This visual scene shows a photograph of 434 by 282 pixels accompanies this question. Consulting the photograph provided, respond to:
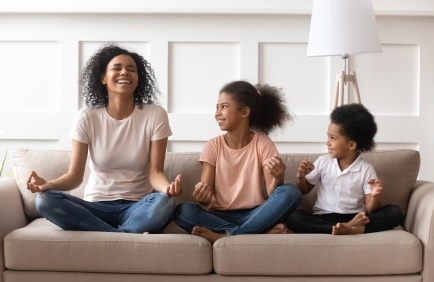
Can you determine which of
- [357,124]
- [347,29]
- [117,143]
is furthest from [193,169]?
[347,29]

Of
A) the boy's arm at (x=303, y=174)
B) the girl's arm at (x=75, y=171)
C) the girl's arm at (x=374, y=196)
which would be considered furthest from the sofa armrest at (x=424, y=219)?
the girl's arm at (x=75, y=171)

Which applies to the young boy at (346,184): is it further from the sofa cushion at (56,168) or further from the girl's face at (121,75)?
the girl's face at (121,75)

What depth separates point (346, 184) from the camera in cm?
300

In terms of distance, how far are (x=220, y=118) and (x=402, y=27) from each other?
4.99 ft

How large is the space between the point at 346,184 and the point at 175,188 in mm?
662

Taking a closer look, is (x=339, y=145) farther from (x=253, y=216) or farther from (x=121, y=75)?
(x=121, y=75)

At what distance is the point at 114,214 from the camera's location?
9.70 ft

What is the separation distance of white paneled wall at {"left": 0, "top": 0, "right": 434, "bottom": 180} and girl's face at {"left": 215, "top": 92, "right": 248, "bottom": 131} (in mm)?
1059

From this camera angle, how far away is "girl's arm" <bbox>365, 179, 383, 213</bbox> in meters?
2.87

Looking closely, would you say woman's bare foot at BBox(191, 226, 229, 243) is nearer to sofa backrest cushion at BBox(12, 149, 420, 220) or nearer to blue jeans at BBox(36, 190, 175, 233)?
blue jeans at BBox(36, 190, 175, 233)

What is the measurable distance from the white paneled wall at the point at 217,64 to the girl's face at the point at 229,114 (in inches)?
41.7

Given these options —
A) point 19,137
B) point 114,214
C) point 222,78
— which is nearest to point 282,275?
point 114,214

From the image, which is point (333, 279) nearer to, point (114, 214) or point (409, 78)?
point (114, 214)

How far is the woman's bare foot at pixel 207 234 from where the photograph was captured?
110 inches
